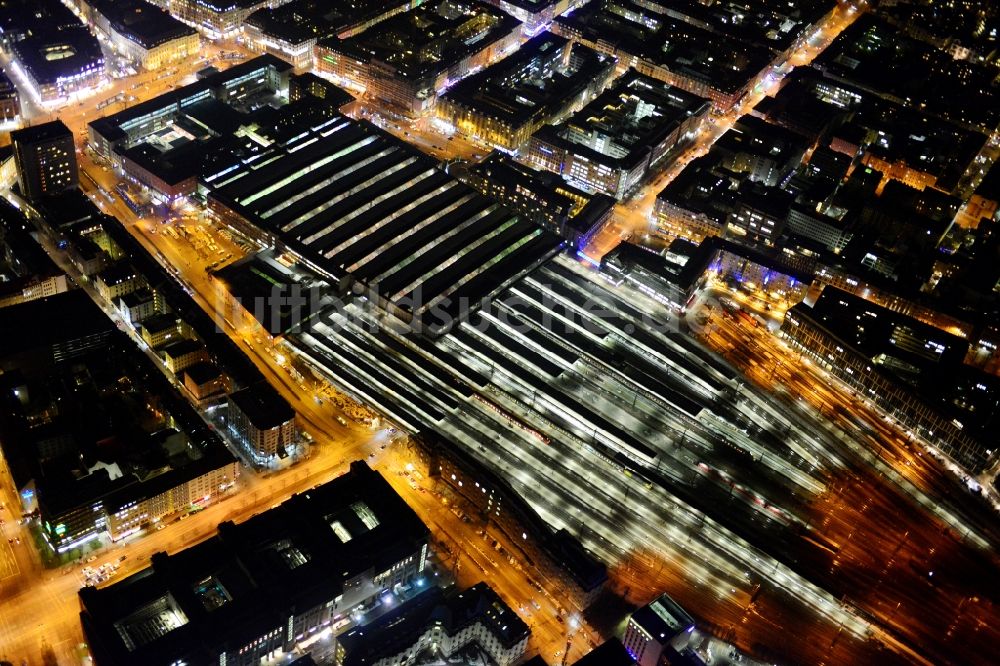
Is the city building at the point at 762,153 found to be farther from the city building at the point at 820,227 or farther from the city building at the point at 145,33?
the city building at the point at 145,33

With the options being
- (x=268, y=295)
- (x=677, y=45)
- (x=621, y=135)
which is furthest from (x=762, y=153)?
(x=268, y=295)

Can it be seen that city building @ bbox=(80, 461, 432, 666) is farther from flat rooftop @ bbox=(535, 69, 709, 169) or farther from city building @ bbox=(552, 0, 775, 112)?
city building @ bbox=(552, 0, 775, 112)

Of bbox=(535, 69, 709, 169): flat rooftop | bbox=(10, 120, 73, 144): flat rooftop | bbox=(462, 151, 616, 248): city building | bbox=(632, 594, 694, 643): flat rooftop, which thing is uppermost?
bbox=(535, 69, 709, 169): flat rooftop

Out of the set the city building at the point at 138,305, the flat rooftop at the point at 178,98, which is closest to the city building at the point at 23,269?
the city building at the point at 138,305

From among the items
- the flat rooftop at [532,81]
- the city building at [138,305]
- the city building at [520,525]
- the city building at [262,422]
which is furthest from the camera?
the flat rooftop at [532,81]

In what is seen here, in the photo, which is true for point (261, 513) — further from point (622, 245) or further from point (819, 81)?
point (819, 81)

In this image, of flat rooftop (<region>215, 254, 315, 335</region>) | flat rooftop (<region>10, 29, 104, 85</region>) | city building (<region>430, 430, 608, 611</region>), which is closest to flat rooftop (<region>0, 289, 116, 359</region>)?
flat rooftop (<region>215, 254, 315, 335</region>)

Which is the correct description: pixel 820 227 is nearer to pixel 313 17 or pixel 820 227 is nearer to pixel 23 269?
pixel 313 17
